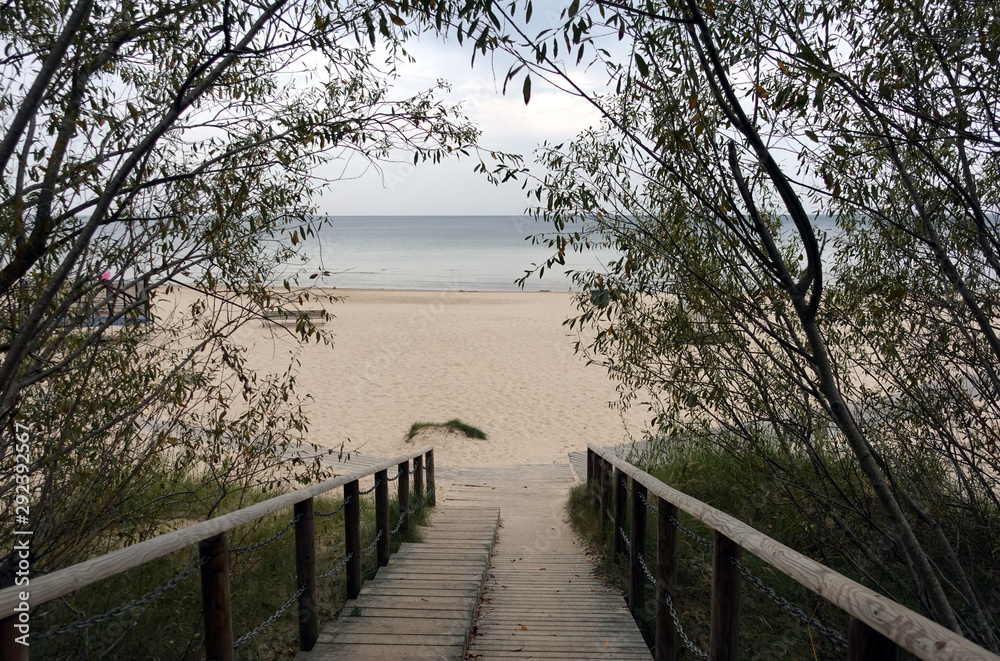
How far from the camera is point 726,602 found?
2.75 m

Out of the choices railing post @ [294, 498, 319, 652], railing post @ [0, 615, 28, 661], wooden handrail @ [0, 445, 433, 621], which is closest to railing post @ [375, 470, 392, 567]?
railing post @ [294, 498, 319, 652]

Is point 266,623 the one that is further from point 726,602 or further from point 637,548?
point 637,548

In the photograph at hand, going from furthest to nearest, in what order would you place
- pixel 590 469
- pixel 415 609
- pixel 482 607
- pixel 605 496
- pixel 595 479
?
pixel 590 469, pixel 595 479, pixel 605 496, pixel 482 607, pixel 415 609

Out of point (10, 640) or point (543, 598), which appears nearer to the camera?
point (10, 640)

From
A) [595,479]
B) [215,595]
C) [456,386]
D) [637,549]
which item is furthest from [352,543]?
[456,386]

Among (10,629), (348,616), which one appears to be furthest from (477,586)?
(10,629)

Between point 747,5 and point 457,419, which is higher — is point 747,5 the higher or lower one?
the higher one

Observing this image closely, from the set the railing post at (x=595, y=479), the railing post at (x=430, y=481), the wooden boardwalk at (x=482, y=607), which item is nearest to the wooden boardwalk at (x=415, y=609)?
the wooden boardwalk at (x=482, y=607)

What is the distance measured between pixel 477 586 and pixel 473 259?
6639cm

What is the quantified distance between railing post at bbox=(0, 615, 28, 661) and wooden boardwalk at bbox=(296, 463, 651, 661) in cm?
195

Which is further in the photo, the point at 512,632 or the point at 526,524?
the point at 526,524

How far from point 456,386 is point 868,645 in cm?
1482

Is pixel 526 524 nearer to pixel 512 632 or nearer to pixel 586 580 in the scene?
pixel 586 580

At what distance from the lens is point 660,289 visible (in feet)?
14.5
